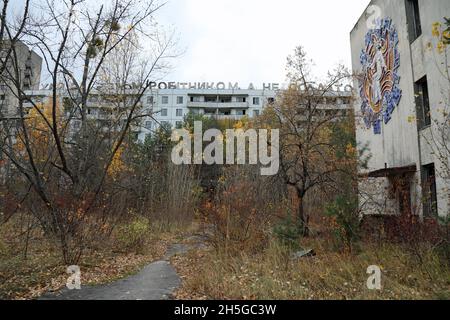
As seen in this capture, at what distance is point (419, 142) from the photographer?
38.3ft

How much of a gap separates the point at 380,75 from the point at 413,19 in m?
2.67

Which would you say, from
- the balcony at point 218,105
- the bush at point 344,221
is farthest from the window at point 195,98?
the bush at point 344,221

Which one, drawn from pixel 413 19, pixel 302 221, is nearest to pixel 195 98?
pixel 413 19

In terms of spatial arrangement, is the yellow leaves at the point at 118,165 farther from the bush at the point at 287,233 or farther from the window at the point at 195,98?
the window at the point at 195,98

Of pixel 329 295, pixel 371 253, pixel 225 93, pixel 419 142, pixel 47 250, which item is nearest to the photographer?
pixel 329 295

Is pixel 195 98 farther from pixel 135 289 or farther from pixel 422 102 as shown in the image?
pixel 135 289

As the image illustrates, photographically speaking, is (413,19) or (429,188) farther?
(413,19)

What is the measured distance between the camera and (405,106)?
12.6 m

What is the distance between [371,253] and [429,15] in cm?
780

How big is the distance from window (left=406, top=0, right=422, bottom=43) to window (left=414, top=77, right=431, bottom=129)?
5.04 ft

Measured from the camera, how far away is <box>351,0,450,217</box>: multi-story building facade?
10469mm

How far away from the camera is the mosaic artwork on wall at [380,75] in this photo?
526 inches
